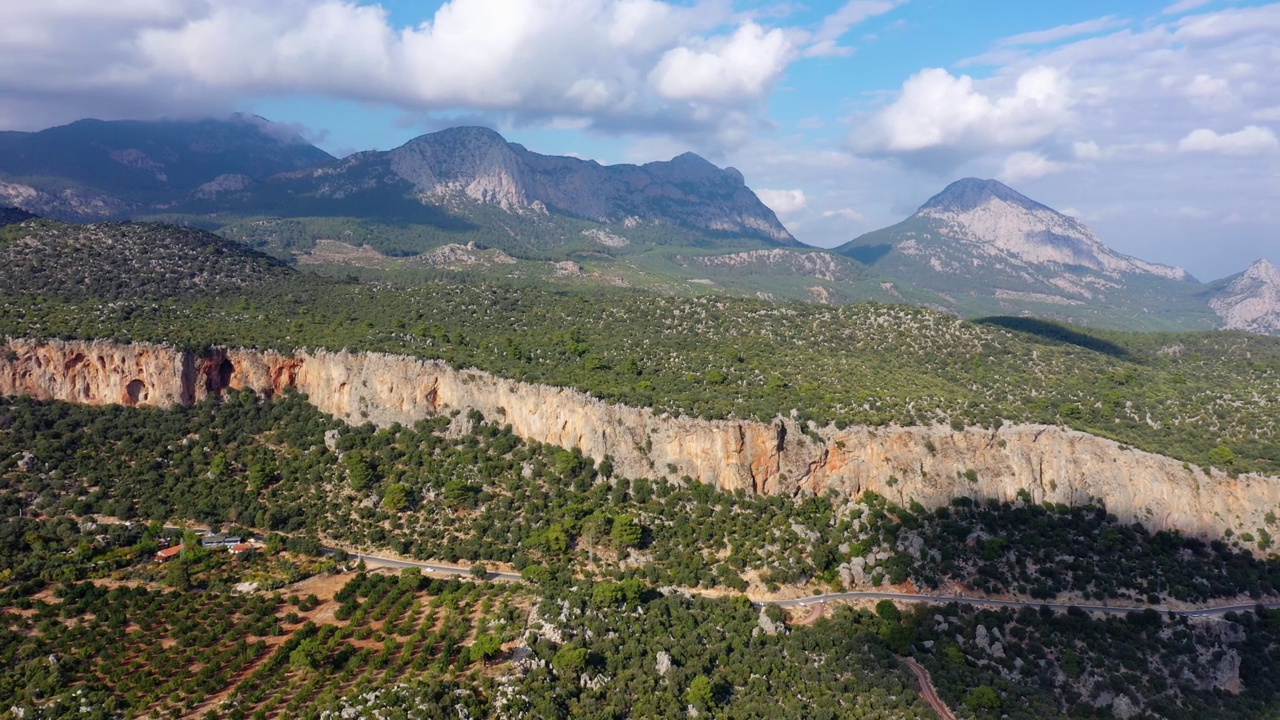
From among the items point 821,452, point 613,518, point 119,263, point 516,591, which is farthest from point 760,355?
point 119,263

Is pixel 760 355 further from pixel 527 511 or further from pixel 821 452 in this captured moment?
pixel 527 511

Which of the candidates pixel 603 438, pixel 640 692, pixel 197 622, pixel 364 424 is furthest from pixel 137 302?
pixel 640 692

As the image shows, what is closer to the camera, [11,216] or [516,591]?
[516,591]

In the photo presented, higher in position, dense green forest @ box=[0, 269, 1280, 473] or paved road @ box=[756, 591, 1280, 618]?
dense green forest @ box=[0, 269, 1280, 473]

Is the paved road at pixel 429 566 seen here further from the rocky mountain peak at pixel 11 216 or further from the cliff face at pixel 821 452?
the rocky mountain peak at pixel 11 216

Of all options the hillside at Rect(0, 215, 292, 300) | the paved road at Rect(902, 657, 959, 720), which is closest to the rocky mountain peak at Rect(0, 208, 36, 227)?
the hillside at Rect(0, 215, 292, 300)

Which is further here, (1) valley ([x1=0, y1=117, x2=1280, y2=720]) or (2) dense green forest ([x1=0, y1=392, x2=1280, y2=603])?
(2) dense green forest ([x1=0, y1=392, x2=1280, y2=603])

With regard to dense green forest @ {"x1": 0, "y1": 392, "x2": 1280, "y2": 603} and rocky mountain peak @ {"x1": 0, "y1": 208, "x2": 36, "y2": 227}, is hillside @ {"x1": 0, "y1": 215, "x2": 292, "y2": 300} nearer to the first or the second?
rocky mountain peak @ {"x1": 0, "y1": 208, "x2": 36, "y2": 227}
